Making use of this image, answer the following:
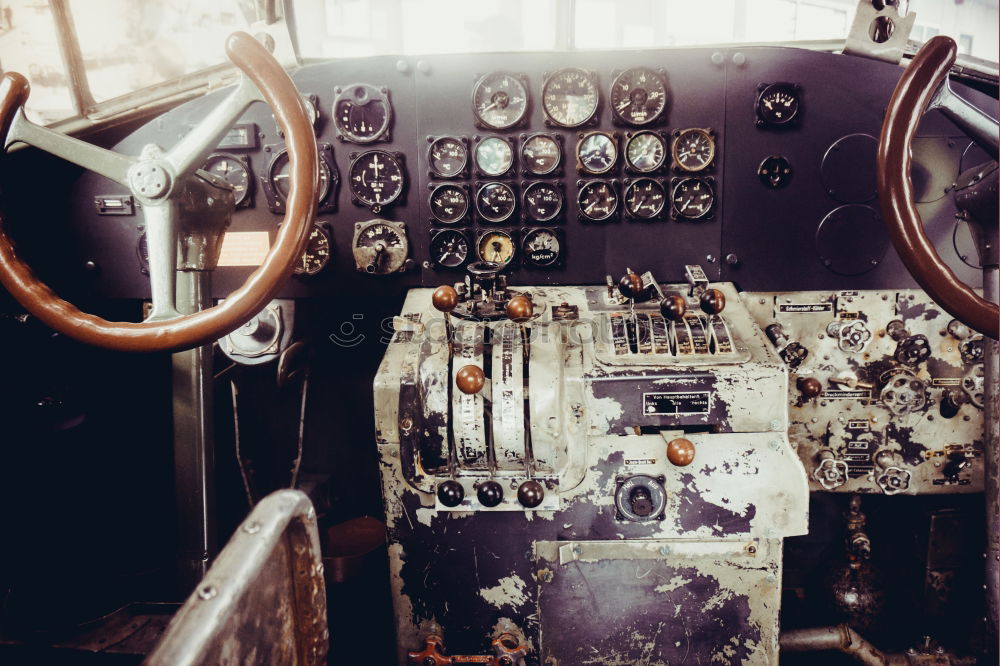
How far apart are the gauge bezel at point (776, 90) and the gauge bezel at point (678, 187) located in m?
0.24

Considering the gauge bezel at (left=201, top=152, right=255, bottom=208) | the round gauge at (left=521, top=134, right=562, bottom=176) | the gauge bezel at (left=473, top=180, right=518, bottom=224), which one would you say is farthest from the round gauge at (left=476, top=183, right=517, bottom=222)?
the gauge bezel at (left=201, top=152, right=255, bottom=208)

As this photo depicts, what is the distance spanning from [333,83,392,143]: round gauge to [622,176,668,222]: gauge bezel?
0.86 metres

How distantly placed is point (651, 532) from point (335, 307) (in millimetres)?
1350

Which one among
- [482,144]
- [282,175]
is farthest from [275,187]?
[482,144]

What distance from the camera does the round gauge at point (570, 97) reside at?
188cm

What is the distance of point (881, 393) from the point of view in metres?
1.91

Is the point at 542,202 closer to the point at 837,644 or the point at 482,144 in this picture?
the point at 482,144

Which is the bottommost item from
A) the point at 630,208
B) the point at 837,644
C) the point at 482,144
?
the point at 837,644

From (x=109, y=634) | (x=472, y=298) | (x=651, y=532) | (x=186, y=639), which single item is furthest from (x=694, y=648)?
(x=109, y=634)

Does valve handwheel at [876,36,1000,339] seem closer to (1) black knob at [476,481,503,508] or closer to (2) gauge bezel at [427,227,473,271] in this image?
(1) black knob at [476,481,503,508]

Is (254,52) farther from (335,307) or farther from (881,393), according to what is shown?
(881,393)

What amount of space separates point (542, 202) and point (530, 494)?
1.06 metres

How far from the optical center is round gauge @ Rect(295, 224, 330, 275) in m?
2.01

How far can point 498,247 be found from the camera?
1998 millimetres
